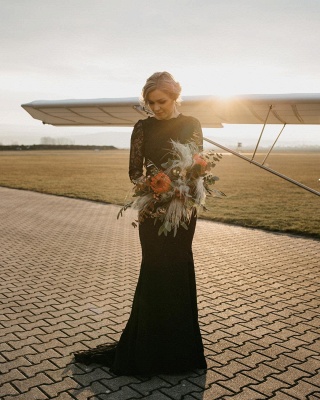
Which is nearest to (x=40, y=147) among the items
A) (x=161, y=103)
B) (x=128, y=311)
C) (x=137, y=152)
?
(x=128, y=311)

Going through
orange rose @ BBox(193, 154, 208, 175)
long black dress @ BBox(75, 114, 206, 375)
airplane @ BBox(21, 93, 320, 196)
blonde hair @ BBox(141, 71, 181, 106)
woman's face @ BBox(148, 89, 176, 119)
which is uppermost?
airplane @ BBox(21, 93, 320, 196)

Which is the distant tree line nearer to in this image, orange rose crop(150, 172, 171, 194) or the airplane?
the airplane

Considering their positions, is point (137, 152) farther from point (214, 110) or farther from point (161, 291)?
point (214, 110)

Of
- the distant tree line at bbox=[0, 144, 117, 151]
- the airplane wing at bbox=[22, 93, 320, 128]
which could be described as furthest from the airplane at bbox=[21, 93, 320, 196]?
the distant tree line at bbox=[0, 144, 117, 151]

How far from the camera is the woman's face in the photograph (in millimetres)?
3642

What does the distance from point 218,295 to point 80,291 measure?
6.34 feet

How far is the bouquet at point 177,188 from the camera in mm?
3463

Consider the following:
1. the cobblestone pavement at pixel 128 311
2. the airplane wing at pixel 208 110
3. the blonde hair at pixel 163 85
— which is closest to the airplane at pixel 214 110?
the airplane wing at pixel 208 110

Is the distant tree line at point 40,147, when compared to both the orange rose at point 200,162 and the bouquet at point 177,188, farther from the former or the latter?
the orange rose at point 200,162

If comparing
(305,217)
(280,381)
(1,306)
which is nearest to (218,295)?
(280,381)

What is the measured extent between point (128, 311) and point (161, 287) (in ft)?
6.11

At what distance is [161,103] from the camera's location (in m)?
3.68

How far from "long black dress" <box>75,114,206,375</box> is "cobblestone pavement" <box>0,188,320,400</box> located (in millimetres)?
188

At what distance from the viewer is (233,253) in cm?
895
